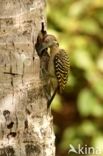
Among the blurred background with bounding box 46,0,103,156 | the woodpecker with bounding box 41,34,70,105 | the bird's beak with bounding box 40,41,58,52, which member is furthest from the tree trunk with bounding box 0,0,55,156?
the blurred background with bounding box 46,0,103,156

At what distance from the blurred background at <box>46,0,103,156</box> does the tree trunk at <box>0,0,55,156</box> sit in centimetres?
275

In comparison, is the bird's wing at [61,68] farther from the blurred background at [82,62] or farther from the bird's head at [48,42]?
the blurred background at [82,62]

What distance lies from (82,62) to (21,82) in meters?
3.08

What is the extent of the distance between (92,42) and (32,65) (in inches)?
128

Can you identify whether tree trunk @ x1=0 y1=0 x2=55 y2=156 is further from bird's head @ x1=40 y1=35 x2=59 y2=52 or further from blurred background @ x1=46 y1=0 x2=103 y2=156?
blurred background @ x1=46 y1=0 x2=103 y2=156

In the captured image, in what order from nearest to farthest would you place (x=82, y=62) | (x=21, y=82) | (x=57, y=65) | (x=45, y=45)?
(x=21, y=82), (x=45, y=45), (x=57, y=65), (x=82, y=62)

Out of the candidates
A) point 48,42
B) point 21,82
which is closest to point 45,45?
point 48,42

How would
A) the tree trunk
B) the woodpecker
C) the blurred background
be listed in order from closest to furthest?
1. the tree trunk
2. the woodpecker
3. the blurred background

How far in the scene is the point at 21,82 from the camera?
414 centimetres

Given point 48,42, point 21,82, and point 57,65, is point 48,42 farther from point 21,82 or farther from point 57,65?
point 21,82

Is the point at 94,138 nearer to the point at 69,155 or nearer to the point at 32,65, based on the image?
the point at 69,155

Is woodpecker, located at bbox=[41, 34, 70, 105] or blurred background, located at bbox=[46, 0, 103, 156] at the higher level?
blurred background, located at bbox=[46, 0, 103, 156]

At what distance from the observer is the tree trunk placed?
406 centimetres

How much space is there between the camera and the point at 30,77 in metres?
4.20
